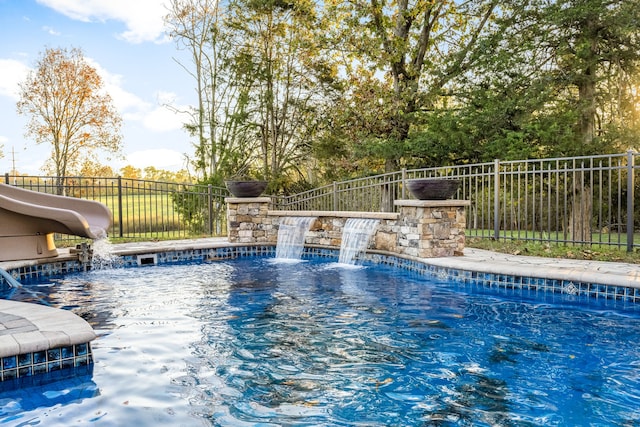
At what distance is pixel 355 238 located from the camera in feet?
29.5

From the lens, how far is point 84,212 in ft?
25.0

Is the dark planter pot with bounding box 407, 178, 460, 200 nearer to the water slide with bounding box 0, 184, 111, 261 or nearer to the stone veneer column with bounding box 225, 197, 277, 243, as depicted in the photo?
the stone veneer column with bounding box 225, 197, 277, 243

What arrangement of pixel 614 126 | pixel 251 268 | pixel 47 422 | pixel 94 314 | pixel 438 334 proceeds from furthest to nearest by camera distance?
pixel 614 126, pixel 251 268, pixel 94 314, pixel 438 334, pixel 47 422

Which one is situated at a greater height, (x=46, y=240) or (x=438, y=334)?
(x=46, y=240)

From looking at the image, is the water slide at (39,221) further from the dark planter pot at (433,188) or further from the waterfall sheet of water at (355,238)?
the dark planter pot at (433,188)

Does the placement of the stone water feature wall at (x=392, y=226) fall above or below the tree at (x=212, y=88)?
below

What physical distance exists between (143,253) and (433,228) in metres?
5.14

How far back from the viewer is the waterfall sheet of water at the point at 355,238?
8.78 m

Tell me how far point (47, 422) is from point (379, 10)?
13285 mm

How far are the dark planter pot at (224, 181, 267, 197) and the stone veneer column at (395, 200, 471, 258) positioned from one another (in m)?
3.58

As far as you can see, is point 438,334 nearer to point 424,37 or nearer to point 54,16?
point 424,37

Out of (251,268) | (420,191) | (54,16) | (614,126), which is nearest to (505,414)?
(420,191)

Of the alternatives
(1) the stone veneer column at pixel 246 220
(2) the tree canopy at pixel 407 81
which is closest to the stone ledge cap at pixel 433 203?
(2) the tree canopy at pixel 407 81

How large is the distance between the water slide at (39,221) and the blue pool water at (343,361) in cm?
102
